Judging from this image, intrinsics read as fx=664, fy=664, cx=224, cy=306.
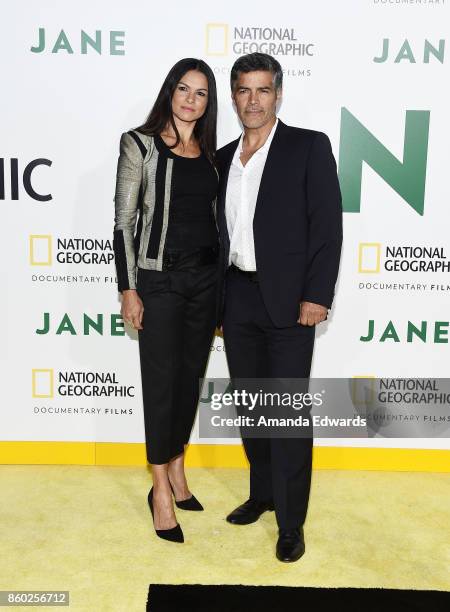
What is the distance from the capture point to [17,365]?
3402mm

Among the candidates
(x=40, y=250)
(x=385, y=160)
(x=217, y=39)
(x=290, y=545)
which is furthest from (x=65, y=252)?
(x=290, y=545)

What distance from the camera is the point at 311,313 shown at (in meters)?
2.50

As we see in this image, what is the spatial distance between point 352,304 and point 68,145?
1.60 meters

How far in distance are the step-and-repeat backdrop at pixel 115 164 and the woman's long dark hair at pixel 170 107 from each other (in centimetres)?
52

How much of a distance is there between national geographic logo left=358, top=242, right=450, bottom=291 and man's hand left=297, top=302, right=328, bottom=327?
89 centimetres

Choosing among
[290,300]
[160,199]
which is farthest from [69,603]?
[160,199]

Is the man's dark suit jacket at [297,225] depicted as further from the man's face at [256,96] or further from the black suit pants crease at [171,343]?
the black suit pants crease at [171,343]

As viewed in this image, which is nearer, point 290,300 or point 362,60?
point 290,300

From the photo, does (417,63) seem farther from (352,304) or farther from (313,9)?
(352,304)

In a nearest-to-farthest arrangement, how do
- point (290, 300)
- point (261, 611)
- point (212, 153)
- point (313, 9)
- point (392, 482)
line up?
point (261, 611), point (290, 300), point (212, 153), point (313, 9), point (392, 482)

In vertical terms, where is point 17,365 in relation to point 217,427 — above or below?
above

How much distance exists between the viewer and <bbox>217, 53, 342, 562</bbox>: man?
2.49 metres

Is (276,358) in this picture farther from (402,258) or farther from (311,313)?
(402,258)

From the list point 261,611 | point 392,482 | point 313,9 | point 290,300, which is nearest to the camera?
point 261,611
